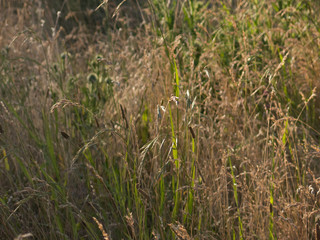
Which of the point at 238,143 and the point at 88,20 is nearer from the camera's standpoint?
the point at 238,143

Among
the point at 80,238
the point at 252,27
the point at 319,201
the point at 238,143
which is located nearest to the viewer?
the point at 319,201

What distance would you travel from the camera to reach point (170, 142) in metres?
1.80

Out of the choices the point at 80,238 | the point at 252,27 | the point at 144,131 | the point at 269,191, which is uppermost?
the point at 252,27

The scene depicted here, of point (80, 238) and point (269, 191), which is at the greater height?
point (269, 191)

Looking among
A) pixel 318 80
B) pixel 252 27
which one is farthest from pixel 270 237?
pixel 252 27

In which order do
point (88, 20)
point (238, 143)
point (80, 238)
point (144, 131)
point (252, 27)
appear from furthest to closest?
point (88, 20), point (252, 27), point (144, 131), point (238, 143), point (80, 238)

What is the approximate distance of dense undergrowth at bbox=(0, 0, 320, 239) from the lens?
1.49 meters

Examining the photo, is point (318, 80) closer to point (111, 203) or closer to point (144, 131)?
point (144, 131)

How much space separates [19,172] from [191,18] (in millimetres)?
1411

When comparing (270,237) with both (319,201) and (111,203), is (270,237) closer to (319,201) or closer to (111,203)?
(319,201)

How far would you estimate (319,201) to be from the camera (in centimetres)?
156

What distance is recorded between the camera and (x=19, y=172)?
204 cm

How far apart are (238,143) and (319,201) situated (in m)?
0.46

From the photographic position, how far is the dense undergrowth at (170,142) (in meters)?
1.49
